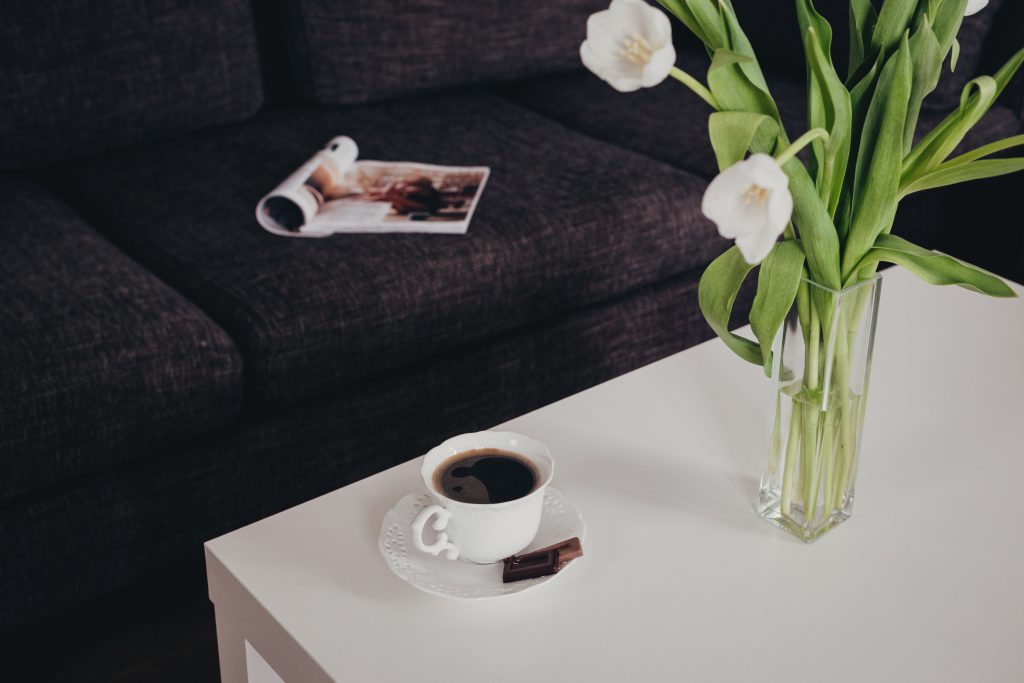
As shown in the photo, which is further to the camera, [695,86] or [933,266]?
Result: [933,266]

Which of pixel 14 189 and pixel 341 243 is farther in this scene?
pixel 14 189

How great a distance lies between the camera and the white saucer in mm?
911

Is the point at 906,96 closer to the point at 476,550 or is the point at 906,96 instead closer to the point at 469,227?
the point at 476,550

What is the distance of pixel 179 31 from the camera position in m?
1.84

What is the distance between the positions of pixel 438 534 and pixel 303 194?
87 centimetres

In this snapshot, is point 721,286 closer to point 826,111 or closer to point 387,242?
point 826,111

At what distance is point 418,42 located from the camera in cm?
207

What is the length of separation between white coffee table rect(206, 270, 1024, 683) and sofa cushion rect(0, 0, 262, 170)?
3.32 ft

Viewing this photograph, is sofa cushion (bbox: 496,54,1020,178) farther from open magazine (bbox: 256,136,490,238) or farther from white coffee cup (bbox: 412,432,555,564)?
white coffee cup (bbox: 412,432,555,564)

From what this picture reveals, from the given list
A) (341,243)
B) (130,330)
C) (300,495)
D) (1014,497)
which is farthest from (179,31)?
(1014,497)

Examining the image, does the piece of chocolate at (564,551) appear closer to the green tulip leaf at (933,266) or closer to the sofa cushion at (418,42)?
the green tulip leaf at (933,266)

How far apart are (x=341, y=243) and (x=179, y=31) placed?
535 mm

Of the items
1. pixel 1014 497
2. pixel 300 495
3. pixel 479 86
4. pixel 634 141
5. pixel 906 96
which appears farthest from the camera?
pixel 479 86

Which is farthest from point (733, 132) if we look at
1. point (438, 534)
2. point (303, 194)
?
point (303, 194)
